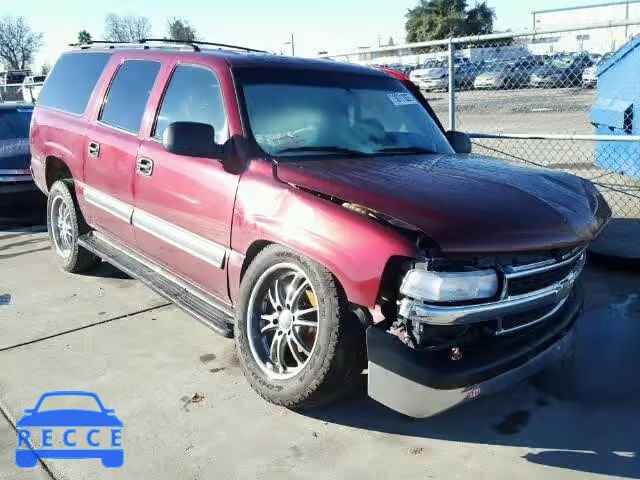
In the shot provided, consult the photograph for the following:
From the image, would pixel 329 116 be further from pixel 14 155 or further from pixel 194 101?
pixel 14 155

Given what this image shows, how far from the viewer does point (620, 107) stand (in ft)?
28.2

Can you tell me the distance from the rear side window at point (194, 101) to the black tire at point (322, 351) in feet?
3.00

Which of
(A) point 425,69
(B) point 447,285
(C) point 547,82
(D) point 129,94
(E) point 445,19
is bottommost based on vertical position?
(B) point 447,285

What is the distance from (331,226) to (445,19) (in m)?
62.3

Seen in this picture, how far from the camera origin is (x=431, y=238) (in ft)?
8.46

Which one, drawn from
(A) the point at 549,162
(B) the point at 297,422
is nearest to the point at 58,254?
(B) the point at 297,422

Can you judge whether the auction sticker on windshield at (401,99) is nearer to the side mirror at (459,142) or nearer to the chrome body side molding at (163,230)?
the side mirror at (459,142)

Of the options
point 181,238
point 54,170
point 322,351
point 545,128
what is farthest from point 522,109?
point 322,351

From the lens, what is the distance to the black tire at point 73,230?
211 inches

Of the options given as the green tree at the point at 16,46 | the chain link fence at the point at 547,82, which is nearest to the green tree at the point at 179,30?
the green tree at the point at 16,46

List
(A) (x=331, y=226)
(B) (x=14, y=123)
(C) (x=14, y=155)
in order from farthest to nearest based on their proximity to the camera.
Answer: (B) (x=14, y=123) → (C) (x=14, y=155) → (A) (x=331, y=226)

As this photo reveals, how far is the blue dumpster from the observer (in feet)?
27.3

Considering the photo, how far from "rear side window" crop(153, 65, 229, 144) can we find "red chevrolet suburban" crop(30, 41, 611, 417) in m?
0.01

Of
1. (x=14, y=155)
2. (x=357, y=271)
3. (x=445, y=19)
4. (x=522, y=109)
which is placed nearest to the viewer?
(x=357, y=271)
